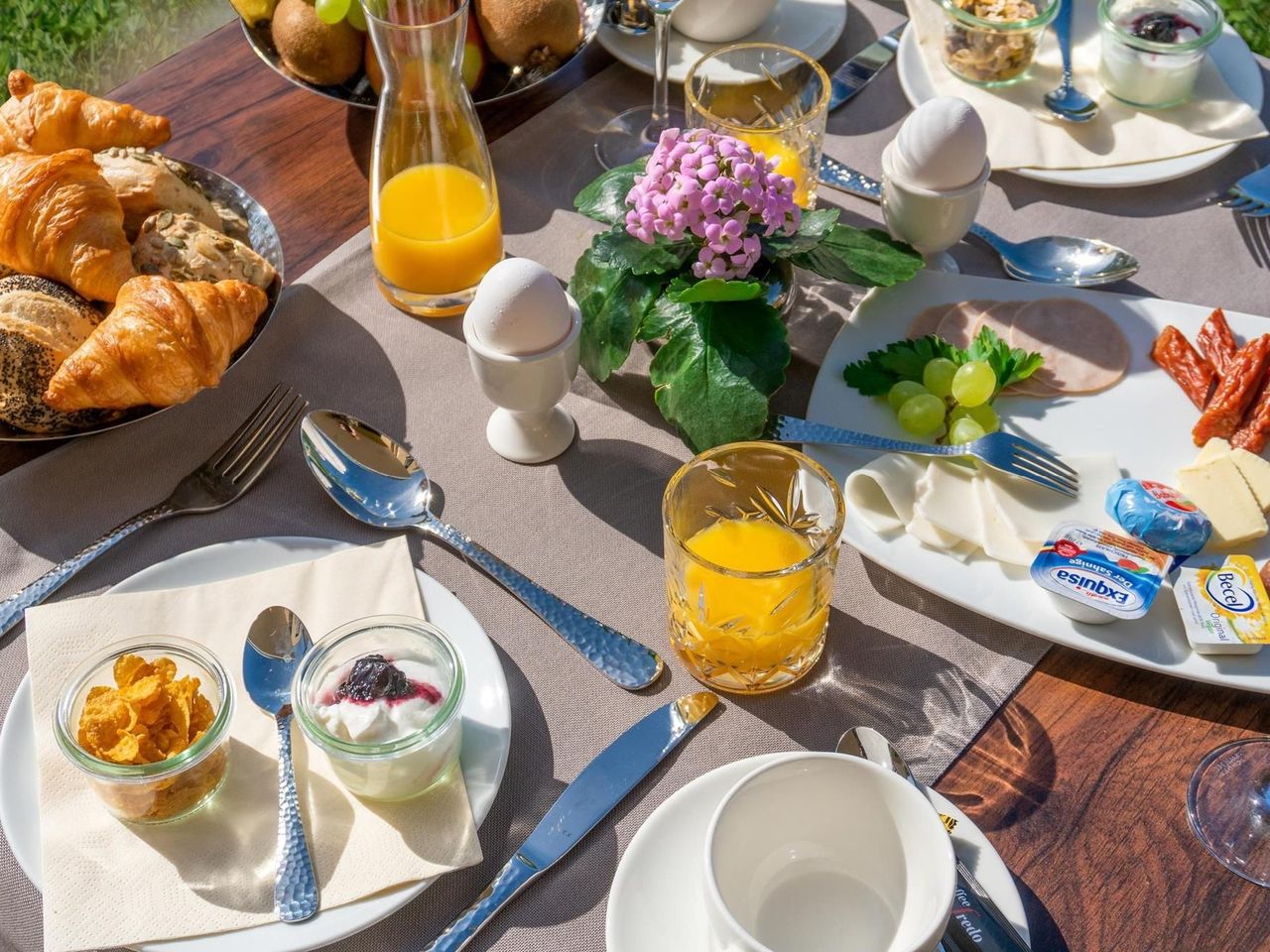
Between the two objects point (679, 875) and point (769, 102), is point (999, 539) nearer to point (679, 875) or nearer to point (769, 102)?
point (679, 875)

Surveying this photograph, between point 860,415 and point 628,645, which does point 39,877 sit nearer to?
point 628,645

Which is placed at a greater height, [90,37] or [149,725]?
[149,725]

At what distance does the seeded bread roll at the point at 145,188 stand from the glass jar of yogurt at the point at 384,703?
577mm

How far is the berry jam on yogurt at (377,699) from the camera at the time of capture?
827 millimetres

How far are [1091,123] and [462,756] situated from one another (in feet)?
3.40

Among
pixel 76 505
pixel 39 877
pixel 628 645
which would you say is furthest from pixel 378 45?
pixel 39 877

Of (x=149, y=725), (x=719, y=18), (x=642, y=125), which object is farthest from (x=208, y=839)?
(x=719, y=18)

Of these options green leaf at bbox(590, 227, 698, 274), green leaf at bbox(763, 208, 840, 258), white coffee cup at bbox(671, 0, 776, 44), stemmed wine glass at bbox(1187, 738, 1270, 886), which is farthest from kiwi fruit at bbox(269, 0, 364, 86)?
stemmed wine glass at bbox(1187, 738, 1270, 886)

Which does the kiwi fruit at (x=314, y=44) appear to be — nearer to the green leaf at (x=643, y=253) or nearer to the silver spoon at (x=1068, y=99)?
the green leaf at (x=643, y=253)

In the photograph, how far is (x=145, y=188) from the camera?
47.6 inches

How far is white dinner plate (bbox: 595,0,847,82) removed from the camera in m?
1.51

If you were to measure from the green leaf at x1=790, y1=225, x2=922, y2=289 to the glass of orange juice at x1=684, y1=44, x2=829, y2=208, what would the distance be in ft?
→ 0.47

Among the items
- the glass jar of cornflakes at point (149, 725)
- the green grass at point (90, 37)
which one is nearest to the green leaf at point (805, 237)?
the glass jar of cornflakes at point (149, 725)

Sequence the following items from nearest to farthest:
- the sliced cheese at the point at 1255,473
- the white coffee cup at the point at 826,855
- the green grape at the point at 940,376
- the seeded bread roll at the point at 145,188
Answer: the white coffee cup at the point at 826,855, the sliced cheese at the point at 1255,473, the green grape at the point at 940,376, the seeded bread roll at the point at 145,188
